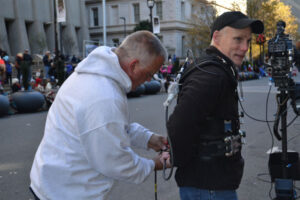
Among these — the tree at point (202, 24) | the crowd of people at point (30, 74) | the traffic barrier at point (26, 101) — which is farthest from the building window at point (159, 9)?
the traffic barrier at point (26, 101)

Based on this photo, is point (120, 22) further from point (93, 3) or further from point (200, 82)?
point (200, 82)

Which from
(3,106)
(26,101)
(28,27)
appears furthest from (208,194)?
(28,27)

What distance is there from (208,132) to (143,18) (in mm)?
58122

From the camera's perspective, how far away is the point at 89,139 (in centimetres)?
167

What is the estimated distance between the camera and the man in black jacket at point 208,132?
1875 millimetres

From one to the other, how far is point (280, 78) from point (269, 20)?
40.9 meters

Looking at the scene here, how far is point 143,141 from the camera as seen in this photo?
2.37m

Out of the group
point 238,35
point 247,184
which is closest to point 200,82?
point 238,35

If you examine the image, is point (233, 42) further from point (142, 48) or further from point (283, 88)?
point (283, 88)

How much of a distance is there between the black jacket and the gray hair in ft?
0.86

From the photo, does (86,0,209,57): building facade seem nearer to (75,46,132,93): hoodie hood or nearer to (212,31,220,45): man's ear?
(212,31,220,45): man's ear

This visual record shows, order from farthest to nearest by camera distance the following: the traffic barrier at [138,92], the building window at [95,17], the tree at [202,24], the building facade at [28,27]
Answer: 1. the building window at [95,17]
2. the tree at [202,24]
3. the building facade at [28,27]
4. the traffic barrier at [138,92]

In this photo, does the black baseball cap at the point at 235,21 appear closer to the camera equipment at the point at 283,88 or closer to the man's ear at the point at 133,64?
Result: the man's ear at the point at 133,64

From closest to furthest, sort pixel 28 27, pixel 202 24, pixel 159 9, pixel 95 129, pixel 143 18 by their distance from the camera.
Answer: pixel 95 129, pixel 28 27, pixel 202 24, pixel 159 9, pixel 143 18
